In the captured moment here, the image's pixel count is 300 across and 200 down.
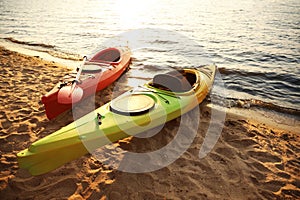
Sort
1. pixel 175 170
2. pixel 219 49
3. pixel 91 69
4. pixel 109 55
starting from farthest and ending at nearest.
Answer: pixel 219 49 < pixel 109 55 < pixel 91 69 < pixel 175 170

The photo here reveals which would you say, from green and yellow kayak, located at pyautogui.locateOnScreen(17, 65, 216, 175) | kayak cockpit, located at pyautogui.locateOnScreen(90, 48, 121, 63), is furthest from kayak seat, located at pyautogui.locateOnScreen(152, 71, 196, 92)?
kayak cockpit, located at pyautogui.locateOnScreen(90, 48, 121, 63)

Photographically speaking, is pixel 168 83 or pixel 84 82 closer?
pixel 168 83

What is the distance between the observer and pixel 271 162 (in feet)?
13.5

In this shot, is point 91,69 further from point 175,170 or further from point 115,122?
point 175,170

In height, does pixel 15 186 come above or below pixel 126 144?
above

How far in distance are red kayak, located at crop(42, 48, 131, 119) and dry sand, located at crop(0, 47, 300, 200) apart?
0.45 metres

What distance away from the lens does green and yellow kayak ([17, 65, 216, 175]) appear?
129 inches

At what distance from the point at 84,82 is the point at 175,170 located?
3549mm

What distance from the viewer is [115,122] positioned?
3908 millimetres

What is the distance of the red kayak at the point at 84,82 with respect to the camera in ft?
16.4

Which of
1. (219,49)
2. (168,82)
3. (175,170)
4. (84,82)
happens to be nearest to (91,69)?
(84,82)

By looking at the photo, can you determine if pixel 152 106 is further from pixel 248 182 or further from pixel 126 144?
pixel 248 182

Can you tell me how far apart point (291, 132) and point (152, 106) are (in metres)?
3.83

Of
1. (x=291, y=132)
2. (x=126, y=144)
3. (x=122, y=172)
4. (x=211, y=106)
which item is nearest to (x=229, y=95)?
(x=211, y=106)
